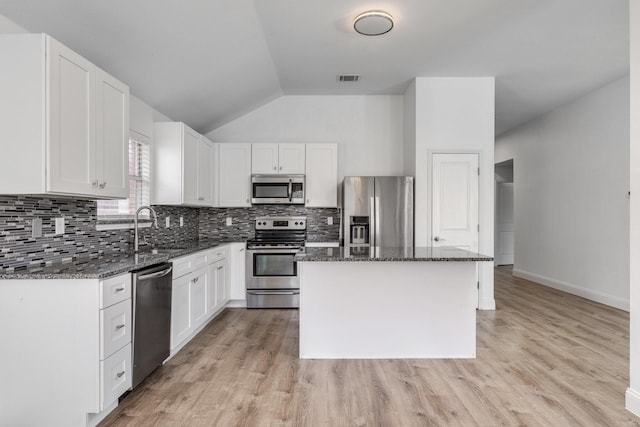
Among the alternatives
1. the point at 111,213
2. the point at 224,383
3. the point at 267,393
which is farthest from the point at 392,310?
the point at 111,213

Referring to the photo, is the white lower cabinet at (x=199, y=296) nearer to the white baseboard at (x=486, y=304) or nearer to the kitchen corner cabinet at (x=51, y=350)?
the kitchen corner cabinet at (x=51, y=350)

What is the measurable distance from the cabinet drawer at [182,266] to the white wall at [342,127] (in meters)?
2.47

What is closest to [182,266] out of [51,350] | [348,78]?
[51,350]

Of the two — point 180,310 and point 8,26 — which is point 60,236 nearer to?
point 180,310

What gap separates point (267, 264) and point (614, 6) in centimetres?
417

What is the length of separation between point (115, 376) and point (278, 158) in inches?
126

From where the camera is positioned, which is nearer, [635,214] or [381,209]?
[635,214]

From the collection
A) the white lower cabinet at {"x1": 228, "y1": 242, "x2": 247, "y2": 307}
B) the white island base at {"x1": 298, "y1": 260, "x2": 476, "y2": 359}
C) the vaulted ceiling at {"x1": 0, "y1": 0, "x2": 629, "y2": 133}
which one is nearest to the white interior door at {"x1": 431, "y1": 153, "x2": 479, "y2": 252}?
the vaulted ceiling at {"x1": 0, "y1": 0, "x2": 629, "y2": 133}

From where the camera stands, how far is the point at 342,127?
5043mm

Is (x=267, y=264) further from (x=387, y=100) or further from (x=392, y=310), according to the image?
(x=387, y=100)

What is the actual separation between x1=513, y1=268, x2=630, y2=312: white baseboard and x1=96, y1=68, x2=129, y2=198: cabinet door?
5.55 m

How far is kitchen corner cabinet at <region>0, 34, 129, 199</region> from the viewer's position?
1794 millimetres

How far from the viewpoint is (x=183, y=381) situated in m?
2.46

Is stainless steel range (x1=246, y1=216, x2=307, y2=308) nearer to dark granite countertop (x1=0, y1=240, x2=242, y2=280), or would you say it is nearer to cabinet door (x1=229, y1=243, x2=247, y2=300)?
cabinet door (x1=229, y1=243, x2=247, y2=300)
